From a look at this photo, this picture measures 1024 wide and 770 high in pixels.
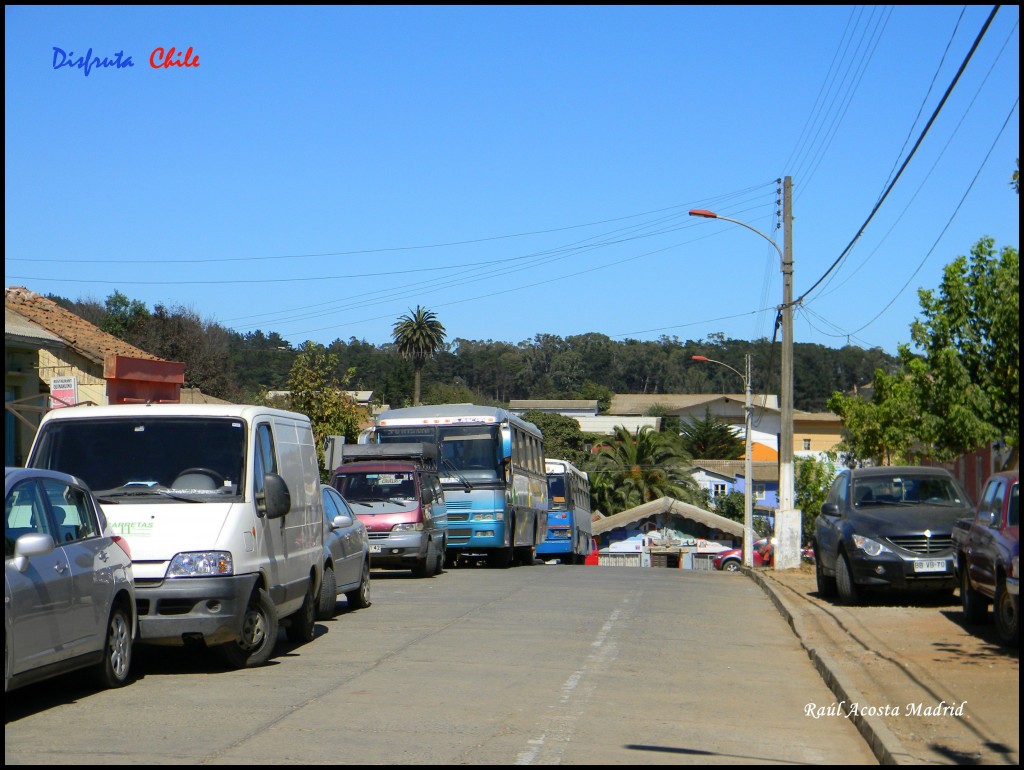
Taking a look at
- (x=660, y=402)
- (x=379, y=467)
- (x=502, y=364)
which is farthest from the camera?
(x=502, y=364)

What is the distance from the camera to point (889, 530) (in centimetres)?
1520

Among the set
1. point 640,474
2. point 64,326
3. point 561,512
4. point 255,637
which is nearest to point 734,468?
point 640,474

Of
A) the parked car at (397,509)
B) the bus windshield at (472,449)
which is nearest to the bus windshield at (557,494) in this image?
the bus windshield at (472,449)

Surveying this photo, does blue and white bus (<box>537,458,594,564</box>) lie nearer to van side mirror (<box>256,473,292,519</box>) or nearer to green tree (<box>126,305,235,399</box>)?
green tree (<box>126,305,235,399</box>)

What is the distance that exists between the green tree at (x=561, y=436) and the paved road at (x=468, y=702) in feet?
227

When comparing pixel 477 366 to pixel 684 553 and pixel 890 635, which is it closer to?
pixel 684 553

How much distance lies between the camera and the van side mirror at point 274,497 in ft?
34.1

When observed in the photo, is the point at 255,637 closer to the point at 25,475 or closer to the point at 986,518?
the point at 25,475

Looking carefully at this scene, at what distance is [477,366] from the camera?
147500 mm

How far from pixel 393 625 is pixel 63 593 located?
6.17m

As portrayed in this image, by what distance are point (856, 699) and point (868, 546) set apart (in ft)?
22.5

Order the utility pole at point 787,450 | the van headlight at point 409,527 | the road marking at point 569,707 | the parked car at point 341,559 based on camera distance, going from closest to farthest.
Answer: the road marking at point 569,707, the parked car at point 341,559, the van headlight at point 409,527, the utility pole at point 787,450

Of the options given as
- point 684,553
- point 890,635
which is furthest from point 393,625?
point 684,553

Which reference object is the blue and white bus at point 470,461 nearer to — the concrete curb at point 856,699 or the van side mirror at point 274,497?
the concrete curb at point 856,699
